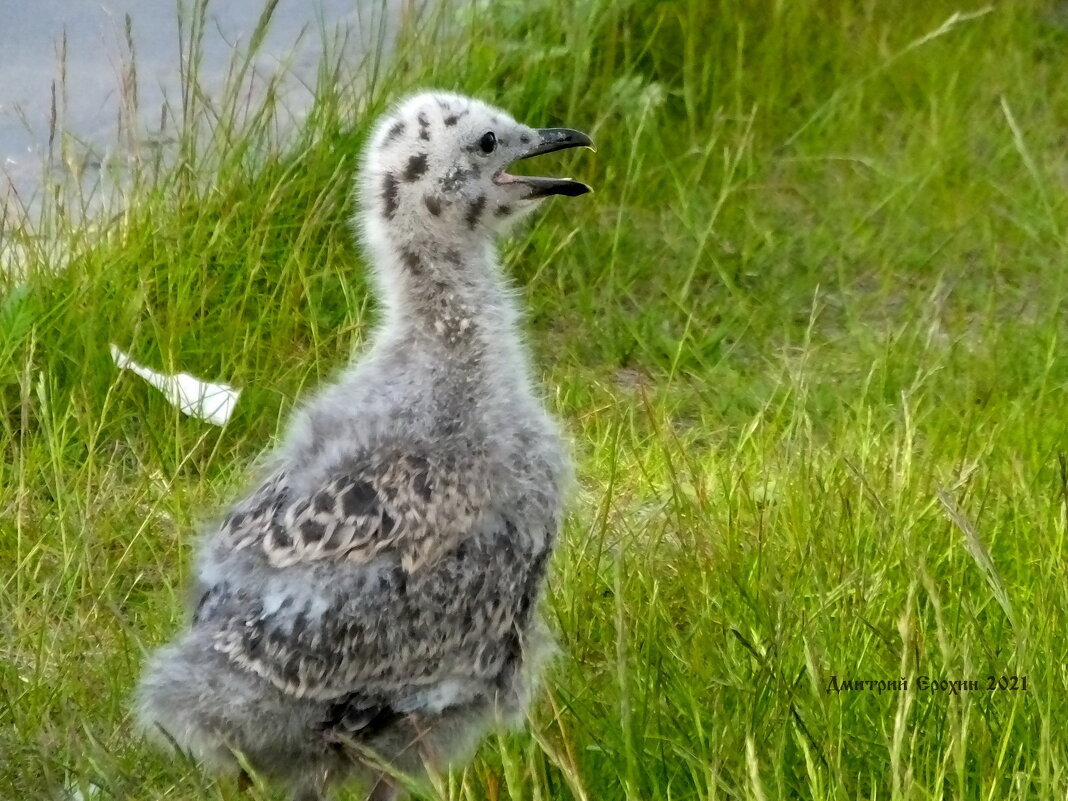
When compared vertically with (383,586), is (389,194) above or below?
above

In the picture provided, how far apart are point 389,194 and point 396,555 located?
34.7 inches

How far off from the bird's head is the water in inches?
87.4

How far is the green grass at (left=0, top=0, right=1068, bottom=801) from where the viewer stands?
10.2 ft

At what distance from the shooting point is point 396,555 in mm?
3004

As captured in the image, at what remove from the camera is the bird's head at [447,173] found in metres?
3.45

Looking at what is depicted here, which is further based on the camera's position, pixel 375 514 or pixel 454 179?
pixel 454 179

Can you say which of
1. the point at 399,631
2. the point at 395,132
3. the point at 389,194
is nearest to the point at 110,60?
the point at 395,132

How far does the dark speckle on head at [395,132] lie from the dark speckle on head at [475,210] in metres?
0.23

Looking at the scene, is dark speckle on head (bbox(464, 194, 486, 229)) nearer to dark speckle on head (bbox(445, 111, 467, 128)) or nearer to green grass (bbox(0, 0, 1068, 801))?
dark speckle on head (bbox(445, 111, 467, 128))

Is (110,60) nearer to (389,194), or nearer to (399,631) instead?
(389,194)

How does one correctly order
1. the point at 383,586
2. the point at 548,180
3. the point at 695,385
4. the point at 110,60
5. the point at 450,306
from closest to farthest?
the point at 383,586 → the point at 450,306 → the point at 548,180 → the point at 695,385 → the point at 110,60

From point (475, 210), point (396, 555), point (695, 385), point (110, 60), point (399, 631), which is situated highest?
point (475, 210)

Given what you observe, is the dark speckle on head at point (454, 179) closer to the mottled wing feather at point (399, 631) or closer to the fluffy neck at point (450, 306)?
the fluffy neck at point (450, 306)

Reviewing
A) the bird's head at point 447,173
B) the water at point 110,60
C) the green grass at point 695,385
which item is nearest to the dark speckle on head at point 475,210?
the bird's head at point 447,173
